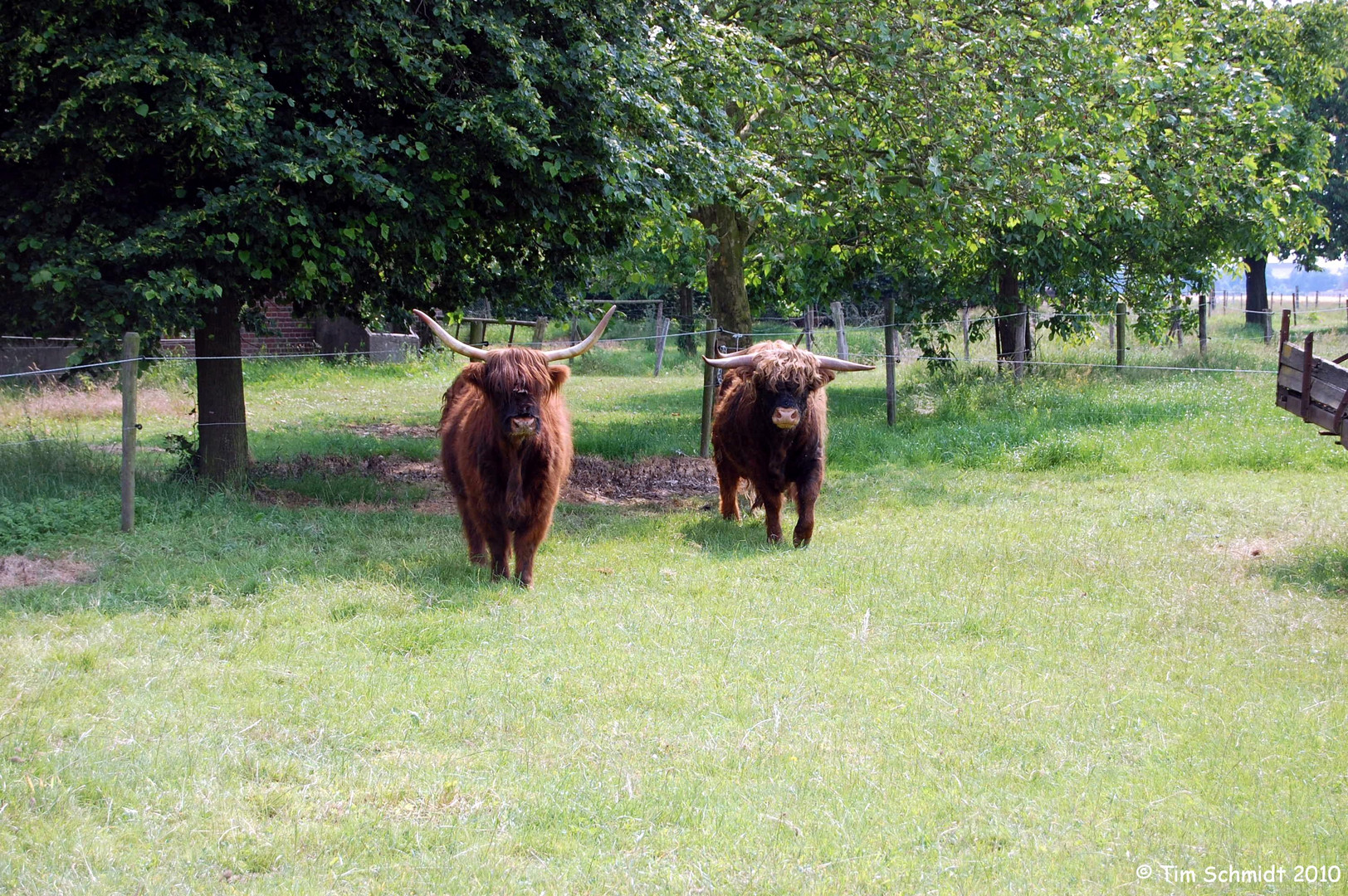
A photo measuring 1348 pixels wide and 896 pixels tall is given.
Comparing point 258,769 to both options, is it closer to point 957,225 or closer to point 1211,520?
point 1211,520

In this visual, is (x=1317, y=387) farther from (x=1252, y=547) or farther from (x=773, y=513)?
(x=773, y=513)

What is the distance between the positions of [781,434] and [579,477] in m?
3.35

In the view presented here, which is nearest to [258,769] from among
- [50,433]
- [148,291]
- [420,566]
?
[420,566]

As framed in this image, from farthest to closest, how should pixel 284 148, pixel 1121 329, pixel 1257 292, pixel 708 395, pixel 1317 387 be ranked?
pixel 1257 292
pixel 1121 329
pixel 708 395
pixel 284 148
pixel 1317 387

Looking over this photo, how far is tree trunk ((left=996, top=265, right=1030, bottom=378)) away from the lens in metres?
18.8

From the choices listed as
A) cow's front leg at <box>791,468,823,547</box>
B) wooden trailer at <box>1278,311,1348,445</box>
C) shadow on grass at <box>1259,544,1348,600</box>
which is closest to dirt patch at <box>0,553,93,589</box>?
cow's front leg at <box>791,468,823,547</box>

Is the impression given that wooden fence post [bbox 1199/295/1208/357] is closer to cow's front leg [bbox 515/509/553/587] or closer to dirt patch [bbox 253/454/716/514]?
dirt patch [bbox 253/454/716/514]

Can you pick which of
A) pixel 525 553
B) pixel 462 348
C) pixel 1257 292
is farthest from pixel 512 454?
pixel 1257 292

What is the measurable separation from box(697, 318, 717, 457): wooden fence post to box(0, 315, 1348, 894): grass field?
256cm

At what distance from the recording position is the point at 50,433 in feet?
Answer: 39.3

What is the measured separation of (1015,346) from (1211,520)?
10.1m

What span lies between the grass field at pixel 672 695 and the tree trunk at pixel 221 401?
0.52 meters

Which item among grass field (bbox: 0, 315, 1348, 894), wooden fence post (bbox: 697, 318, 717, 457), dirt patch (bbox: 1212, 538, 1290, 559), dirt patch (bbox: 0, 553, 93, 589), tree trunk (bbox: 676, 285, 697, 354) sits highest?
tree trunk (bbox: 676, 285, 697, 354)

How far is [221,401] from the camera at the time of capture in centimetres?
998
